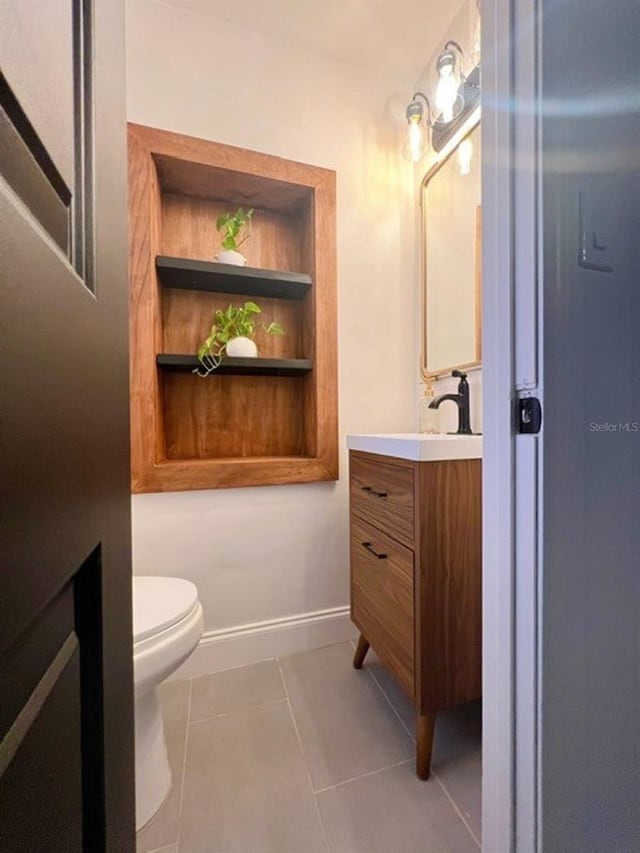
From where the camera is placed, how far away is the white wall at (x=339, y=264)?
1.39 meters

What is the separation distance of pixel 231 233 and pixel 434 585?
149 centimetres

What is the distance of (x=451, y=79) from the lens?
141 cm

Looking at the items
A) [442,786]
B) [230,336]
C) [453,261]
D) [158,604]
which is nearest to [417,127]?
[453,261]

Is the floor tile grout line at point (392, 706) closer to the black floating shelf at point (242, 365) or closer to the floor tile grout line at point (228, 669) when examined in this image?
the floor tile grout line at point (228, 669)

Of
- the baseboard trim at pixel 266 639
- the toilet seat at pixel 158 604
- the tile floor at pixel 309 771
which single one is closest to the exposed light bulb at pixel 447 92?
the toilet seat at pixel 158 604

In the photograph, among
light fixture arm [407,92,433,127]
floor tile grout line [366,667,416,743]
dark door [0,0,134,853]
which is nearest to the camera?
dark door [0,0,134,853]

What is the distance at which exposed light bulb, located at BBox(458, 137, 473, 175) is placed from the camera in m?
1.42

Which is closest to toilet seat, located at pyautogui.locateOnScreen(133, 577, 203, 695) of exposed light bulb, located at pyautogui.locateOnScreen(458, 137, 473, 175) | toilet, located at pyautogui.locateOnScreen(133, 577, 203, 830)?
toilet, located at pyautogui.locateOnScreen(133, 577, 203, 830)

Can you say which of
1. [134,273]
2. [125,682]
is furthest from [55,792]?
[134,273]

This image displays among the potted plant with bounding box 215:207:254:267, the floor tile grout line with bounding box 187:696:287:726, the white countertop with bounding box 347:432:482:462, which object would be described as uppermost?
the potted plant with bounding box 215:207:254:267

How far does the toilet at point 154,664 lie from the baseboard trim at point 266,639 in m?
0.44

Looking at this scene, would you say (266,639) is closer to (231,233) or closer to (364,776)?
(364,776)

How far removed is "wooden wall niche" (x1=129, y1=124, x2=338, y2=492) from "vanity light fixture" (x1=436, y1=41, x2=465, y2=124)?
0.51 meters

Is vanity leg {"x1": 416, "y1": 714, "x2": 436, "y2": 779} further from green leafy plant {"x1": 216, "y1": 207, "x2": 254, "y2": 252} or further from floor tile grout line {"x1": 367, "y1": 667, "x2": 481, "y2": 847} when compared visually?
green leafy plant {"x1": 216, "y1": 207, "x2": 254, "y2": 252}
